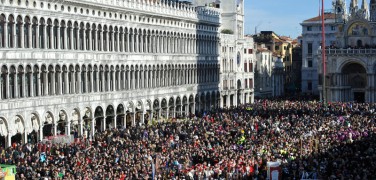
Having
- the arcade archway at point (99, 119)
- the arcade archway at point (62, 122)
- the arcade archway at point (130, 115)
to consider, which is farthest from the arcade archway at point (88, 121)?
the arcade archway at point (130, 115)

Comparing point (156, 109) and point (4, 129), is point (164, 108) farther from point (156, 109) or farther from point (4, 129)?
point (4, 129)

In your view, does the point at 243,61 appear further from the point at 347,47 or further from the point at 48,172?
the point at 48,172

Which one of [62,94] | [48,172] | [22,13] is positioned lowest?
[48,172]

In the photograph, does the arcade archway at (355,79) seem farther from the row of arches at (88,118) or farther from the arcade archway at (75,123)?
the arcade archway at (75,123)

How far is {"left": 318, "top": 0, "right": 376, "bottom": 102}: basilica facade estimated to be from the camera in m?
85.9

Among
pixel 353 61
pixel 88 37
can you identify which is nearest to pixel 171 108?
pixel 88 37

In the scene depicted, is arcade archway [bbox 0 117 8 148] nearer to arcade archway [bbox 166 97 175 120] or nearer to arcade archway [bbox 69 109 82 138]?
arcade archway [bbox 69 109 82 138]

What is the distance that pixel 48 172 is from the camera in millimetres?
31359

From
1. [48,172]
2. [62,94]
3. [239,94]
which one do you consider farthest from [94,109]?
[239,94]

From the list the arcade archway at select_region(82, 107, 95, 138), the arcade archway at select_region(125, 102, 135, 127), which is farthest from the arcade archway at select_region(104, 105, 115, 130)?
the arcade archway at select_region(82, 107, 95, 138)

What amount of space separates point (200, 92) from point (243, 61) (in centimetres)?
1607

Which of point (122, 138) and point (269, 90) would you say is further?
point (269, 90)

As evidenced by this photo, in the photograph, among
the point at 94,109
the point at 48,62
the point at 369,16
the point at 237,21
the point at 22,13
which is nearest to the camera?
the point at 22,13

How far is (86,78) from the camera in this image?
173ft
